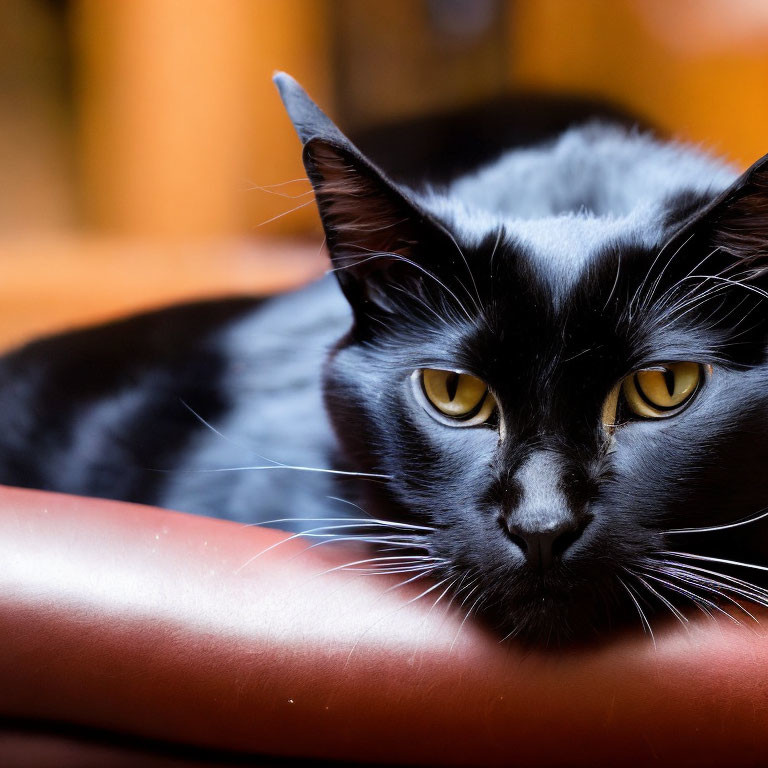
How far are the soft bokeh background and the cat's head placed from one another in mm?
511

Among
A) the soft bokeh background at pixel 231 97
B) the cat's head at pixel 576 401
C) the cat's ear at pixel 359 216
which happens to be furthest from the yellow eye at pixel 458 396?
the soft bokeh background at pixel 231 97

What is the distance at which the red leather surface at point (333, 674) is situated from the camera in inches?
32.4

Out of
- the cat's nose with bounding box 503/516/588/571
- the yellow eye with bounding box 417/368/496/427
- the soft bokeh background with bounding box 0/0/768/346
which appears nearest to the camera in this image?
the cat's nose with bounding box 503/516/588/571

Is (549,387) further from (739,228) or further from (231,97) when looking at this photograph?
(231,97)

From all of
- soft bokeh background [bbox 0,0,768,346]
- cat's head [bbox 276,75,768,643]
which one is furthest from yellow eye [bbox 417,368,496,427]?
soft bokeh background [bbox 0,0,768,346]

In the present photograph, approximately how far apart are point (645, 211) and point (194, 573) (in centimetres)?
66

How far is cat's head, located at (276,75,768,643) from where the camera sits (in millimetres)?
846

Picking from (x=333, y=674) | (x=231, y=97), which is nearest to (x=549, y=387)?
(x=333, y=674)

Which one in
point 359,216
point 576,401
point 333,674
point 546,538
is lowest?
point 333,674

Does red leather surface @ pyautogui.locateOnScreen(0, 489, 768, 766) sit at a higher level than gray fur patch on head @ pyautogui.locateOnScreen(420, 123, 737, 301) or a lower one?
lower

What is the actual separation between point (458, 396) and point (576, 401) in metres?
0.14

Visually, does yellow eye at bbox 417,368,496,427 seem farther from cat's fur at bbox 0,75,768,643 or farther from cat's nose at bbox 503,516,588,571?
cat's nose at bbox 503,516,588,571

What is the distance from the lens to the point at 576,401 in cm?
87

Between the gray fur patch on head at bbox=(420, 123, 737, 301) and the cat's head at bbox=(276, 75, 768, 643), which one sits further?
the gray fur patch on head at bbox=(420, 123, 737, 301)
